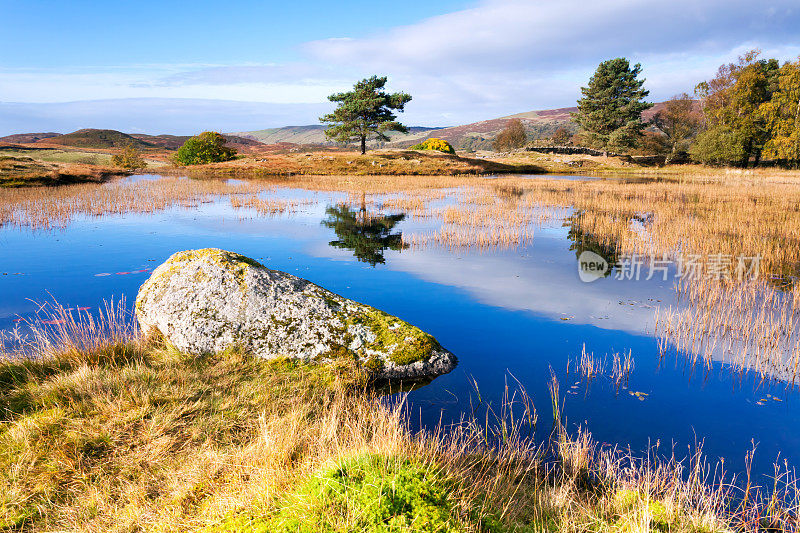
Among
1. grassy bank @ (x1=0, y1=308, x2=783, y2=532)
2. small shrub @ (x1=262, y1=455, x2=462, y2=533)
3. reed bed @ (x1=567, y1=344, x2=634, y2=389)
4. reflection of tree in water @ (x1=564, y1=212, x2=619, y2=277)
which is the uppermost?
reflection of tree in water @ (x1=564, y1=212, x2=619, y2=277)

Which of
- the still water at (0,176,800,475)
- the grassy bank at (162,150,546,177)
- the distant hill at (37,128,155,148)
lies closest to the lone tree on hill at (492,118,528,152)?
the grassy bank at (162,150,546,177)

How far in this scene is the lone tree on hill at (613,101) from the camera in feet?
237

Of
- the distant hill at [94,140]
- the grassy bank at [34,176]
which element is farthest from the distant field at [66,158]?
the distant hill at [94,140]

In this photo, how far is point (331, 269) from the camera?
12.8 m

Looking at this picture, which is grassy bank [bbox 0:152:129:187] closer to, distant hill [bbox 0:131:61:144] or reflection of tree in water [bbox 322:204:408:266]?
reflection of tree in water [bbox 322:204:408:266]

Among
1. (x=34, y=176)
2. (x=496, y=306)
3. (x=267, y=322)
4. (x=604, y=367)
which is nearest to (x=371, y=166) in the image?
(x=34, y=176)

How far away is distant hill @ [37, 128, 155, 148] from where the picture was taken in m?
123

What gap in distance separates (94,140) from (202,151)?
90417mm

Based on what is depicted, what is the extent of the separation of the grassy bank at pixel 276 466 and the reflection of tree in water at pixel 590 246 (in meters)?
9.16

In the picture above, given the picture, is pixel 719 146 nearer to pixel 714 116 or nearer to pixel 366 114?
pixel 714 116

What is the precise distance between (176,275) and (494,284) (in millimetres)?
7715

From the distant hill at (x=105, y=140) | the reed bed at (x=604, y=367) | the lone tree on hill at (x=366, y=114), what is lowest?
the reed bed at (x=604, y=367)

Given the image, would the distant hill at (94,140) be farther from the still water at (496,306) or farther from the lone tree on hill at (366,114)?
the still water at (496,306)

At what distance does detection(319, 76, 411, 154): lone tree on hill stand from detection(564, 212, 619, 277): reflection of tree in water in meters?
44.7
